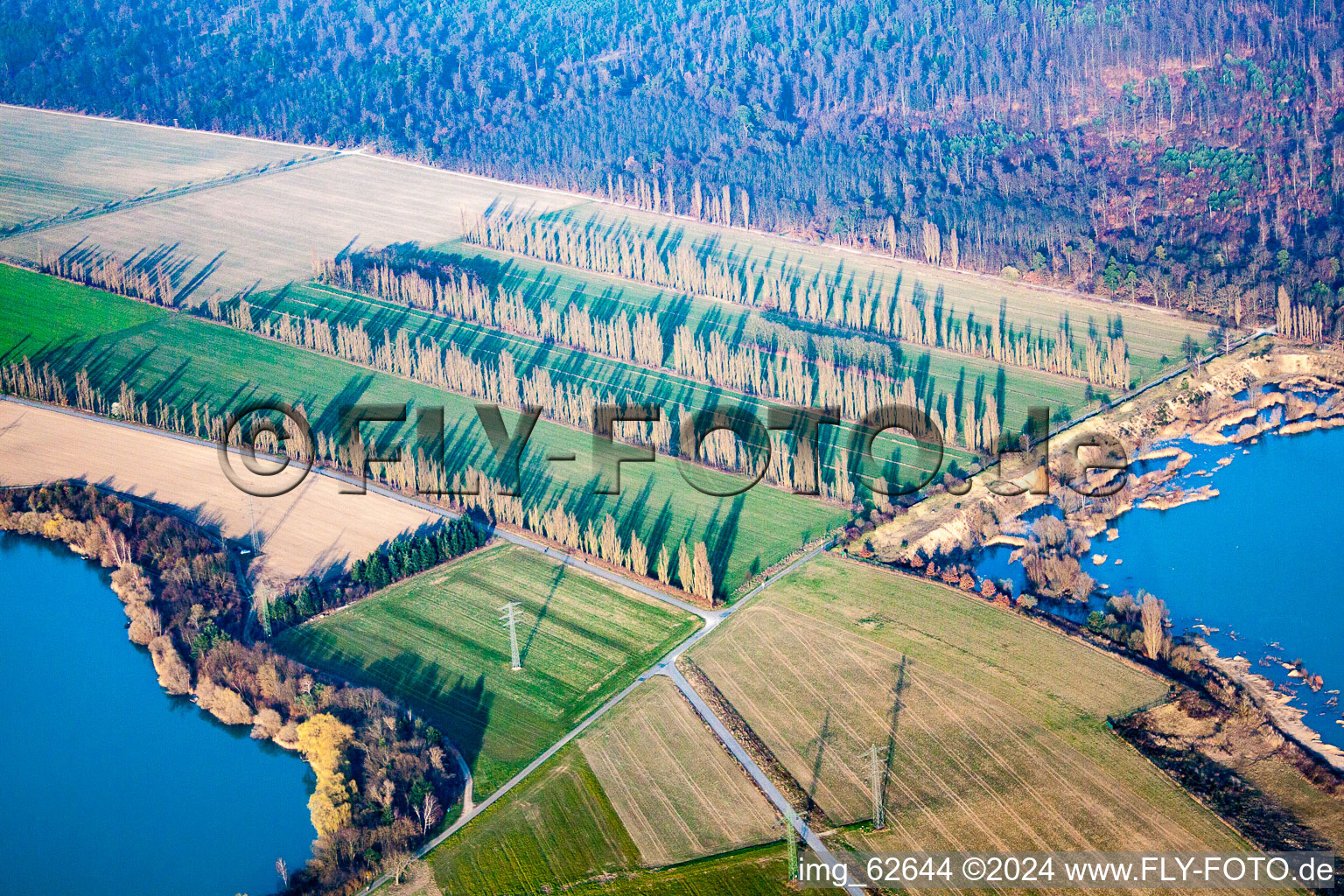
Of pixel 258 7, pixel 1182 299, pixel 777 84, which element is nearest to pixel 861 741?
pixel 1182 299

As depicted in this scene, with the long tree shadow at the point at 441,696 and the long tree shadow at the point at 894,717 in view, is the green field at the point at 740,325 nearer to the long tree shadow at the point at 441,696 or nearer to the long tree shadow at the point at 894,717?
the long tree shadow at the point at 894,717

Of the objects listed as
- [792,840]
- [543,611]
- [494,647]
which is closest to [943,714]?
[792,840]

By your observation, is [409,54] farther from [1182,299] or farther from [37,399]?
[1182,299]

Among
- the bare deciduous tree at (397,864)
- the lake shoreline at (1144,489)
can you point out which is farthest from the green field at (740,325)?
the bare deciduous tree at (397,864)

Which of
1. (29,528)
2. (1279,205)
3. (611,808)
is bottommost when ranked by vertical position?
(611,808)

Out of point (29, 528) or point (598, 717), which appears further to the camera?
point (29, 528)

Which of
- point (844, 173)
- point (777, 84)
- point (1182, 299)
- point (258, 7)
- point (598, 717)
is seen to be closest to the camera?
point (598, 717)

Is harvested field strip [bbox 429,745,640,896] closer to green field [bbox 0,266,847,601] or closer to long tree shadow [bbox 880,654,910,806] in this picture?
long tree shadow [bbox 880,654,910,806]

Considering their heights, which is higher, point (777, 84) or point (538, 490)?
point (777, 84)

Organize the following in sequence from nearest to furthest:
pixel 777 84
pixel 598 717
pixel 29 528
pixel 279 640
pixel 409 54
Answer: pixel 598 717, pixel 279 640, pixel 29 528, pixel 777 84, pixel 409 54
